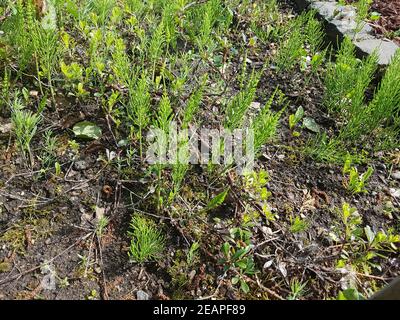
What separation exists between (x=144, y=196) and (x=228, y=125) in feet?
2.06

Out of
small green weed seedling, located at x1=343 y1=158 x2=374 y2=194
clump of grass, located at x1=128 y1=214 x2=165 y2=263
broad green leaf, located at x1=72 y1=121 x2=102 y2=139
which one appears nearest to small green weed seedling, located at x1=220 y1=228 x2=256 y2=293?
clump of grass, located at x1=128 y1=214 x2=165 y2=263

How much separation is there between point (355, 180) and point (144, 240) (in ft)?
3.92

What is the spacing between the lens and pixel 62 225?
202cm

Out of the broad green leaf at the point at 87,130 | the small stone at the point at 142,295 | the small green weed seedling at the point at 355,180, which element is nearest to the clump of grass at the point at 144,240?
the small stone at the point at 142,295

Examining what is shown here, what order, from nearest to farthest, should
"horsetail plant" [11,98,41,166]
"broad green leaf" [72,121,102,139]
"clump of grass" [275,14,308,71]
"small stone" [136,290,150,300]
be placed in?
"small stone" [136,290,150,300] → "horsetail plant" [11,98,41,166] → "broad green leaf" [72,121,102,139] → "clump of grass" [275,14,308,71]

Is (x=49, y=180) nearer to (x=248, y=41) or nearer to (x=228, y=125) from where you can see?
(x=228, y=125)

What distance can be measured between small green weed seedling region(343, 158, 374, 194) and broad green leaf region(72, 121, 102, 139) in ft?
4.64

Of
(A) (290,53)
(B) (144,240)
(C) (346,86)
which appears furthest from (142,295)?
(A) (290,53)

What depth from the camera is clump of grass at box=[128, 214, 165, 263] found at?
6.05 ft

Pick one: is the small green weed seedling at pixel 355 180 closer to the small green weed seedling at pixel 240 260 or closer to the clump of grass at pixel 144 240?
the small green weed seedling at pixel 240 260

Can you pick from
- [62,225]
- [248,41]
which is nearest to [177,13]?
[248,41]

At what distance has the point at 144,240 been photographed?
185 centimetres

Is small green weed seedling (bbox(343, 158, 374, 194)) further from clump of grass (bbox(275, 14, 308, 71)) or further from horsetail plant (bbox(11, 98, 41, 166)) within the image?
horsetail plant (bbox(11, 98, 41, 166))

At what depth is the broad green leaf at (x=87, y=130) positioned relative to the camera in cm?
237
